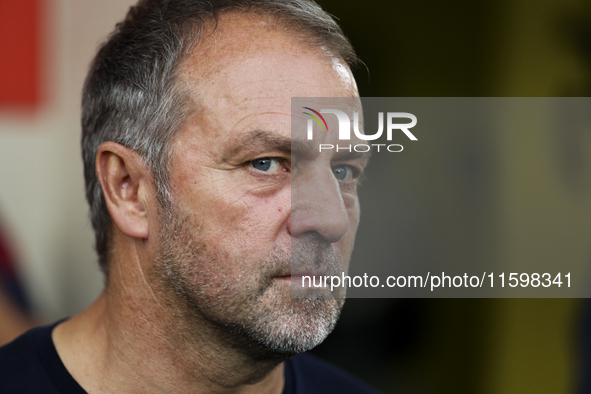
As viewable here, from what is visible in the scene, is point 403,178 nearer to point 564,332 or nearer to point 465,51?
point 465,51

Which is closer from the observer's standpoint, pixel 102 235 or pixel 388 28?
pixel 102 235

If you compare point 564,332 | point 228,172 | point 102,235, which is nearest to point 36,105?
point 102,235

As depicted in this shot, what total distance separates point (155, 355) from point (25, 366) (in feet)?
0.99

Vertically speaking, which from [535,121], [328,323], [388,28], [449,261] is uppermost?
[388,28]

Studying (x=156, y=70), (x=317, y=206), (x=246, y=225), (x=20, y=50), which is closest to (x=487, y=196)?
(x=317, y=206)

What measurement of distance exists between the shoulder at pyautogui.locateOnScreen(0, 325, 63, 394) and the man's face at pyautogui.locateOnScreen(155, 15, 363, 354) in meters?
0.37

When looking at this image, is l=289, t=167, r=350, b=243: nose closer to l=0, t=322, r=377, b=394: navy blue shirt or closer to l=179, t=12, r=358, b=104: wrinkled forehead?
l=179, t=12, r=358, b=104: wrinkled forehead

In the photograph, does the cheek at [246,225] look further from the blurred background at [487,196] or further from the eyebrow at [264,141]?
the blurred background at [487,196]

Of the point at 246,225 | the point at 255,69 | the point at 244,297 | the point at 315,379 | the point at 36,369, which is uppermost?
the point at 255,69

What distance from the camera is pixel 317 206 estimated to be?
1.10 meters

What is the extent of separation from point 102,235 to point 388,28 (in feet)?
3.45

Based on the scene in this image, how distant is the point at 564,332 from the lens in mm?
1592

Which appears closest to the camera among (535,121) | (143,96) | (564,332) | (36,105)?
(143,96)
